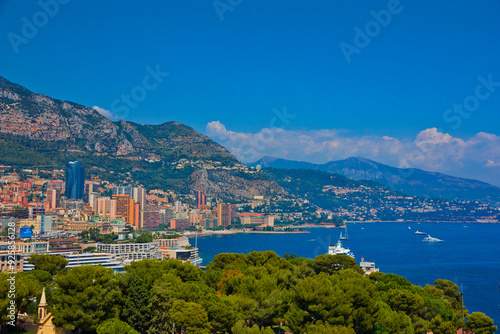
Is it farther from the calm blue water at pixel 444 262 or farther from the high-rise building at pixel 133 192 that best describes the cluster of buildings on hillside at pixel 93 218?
the calm blue water at pixel 444 262

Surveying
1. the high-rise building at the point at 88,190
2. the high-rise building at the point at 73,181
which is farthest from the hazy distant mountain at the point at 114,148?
the high-rise building at the point at 73,181

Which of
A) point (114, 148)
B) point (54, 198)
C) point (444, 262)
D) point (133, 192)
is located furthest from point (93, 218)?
point (114, 148)

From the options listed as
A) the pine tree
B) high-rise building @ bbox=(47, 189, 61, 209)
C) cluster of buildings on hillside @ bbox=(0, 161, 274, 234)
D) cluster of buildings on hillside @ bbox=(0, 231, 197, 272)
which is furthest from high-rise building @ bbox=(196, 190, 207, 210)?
the pine tree

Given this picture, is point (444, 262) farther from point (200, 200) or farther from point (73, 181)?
point (200, 200)

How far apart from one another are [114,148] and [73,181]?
122 feet

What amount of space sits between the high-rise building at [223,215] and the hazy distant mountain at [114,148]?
19.1 m

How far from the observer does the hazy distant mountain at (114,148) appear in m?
84.2

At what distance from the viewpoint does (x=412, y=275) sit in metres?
32.2

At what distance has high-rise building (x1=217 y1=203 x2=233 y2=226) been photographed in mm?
81500

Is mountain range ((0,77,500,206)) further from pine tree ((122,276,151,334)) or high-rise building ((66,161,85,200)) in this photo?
pine tree ((122,276,151,334))

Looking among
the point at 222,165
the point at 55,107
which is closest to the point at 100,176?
the point at 55,107

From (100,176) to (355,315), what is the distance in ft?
272

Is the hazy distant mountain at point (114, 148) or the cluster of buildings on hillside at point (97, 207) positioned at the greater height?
the hazy distant mountain at point (114, 148)

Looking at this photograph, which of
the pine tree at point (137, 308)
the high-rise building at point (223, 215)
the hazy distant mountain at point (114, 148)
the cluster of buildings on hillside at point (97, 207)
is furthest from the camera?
the hazy distant mountain at point (114, 148)
